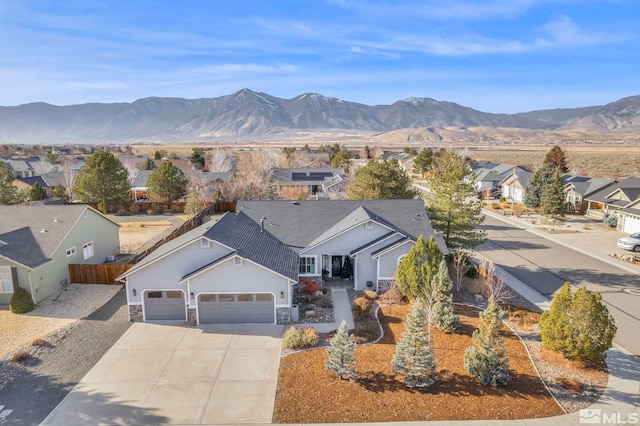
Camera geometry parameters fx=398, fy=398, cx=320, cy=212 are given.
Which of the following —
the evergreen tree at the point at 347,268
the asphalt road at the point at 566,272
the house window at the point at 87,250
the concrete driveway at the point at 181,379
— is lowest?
the asphalt road at the point at 566,272

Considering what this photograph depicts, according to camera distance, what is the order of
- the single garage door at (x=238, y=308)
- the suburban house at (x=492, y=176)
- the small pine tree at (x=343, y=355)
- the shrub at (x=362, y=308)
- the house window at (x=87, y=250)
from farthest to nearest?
1. the suburban house at (x=492, y=176)
2. the house window at (x=87, y=250)
3. the shrub at (x=362, y=308)
4. the single garage door at (x=238, y=308)
5. the small pine tree at (x=343, y=355)

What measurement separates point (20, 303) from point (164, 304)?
332 inches

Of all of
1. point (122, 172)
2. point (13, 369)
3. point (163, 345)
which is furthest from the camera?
point (122, 172)

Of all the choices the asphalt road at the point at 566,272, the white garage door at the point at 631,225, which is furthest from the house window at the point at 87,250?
the white garage door at the point at 631,225

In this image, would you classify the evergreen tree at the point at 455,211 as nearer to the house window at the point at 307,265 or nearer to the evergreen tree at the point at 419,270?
the evergreen tree at the point at 419,270

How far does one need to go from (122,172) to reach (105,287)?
2718 cm

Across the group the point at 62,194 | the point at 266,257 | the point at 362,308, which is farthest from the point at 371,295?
the point at 62,194

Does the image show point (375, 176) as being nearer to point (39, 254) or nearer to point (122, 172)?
point (39, 254)

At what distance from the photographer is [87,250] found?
95.0 feet

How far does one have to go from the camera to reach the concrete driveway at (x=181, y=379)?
13820 mm

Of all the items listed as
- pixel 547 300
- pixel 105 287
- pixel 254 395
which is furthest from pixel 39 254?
pixel 547 300

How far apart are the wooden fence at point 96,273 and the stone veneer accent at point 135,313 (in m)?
6.06

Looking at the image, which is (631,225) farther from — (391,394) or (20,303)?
(20,303)

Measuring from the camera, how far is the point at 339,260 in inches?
1065
